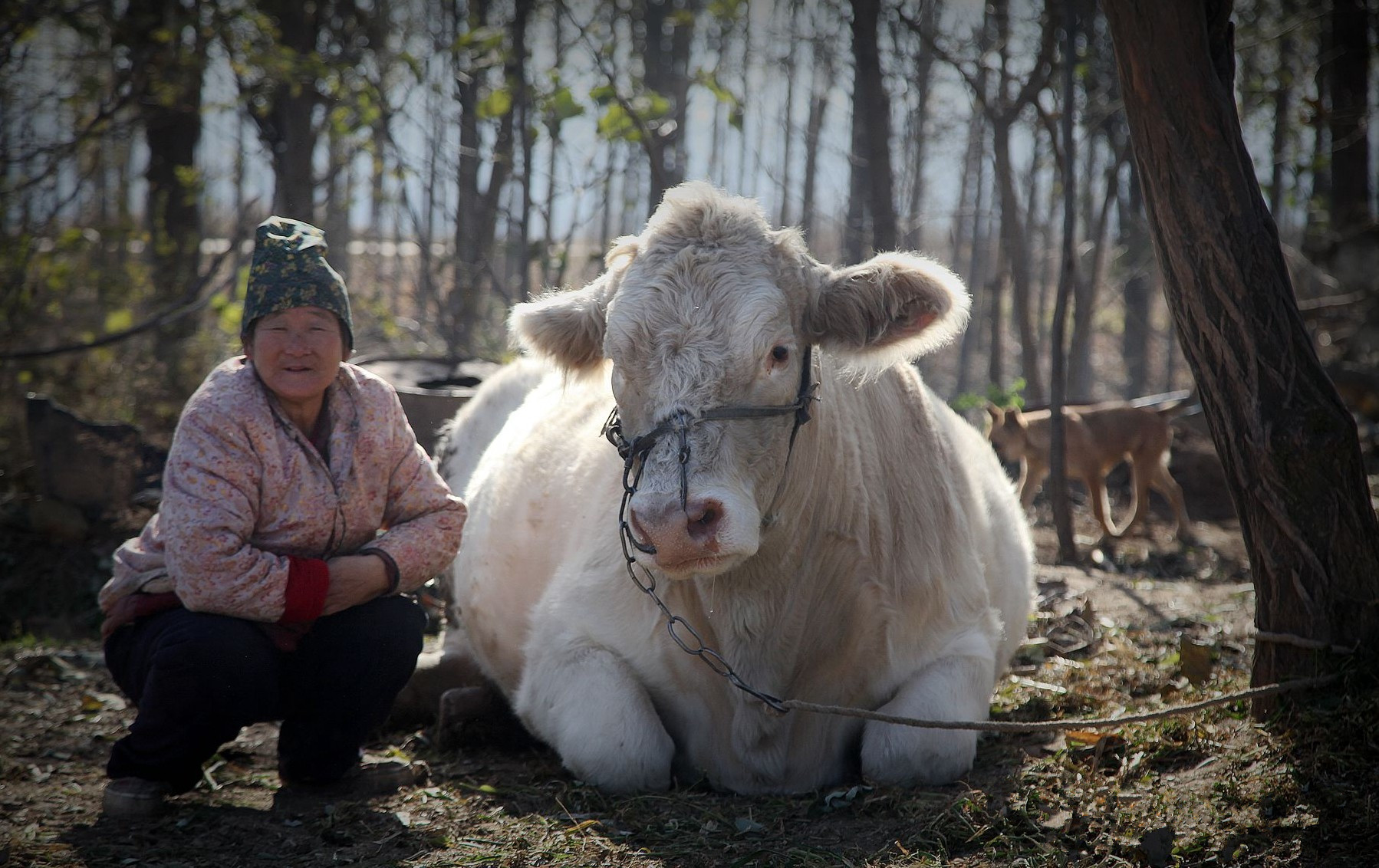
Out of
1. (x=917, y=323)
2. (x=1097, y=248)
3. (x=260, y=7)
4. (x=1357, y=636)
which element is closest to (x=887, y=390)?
(x=917, y=323)

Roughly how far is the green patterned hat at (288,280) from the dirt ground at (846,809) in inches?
56.2

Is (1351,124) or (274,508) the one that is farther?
(1351,124)

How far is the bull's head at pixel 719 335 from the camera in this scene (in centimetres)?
265

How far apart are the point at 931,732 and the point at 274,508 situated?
6.58 feet

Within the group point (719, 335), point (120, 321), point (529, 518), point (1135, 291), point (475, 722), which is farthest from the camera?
point (1135, 291)

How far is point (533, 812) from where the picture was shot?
2.99 meters

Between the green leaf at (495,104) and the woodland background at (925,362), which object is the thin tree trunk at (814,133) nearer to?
the woodland background at (925,362)

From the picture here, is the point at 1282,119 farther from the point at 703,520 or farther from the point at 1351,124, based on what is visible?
the point at 703,520

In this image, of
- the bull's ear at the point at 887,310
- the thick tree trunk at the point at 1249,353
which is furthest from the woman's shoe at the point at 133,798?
the thick tree trunk at the point at 1249,353

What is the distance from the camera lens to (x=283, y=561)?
293 centimetres

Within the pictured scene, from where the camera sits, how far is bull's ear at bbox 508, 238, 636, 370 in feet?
10.9

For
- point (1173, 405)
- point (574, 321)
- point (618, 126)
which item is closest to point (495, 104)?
point (618, 126)

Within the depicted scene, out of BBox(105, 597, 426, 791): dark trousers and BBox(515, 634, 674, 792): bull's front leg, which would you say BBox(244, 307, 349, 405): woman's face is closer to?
BBox(105, 597, 426, 791): dark trousers

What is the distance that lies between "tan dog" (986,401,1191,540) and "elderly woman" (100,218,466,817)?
549 centimetres
